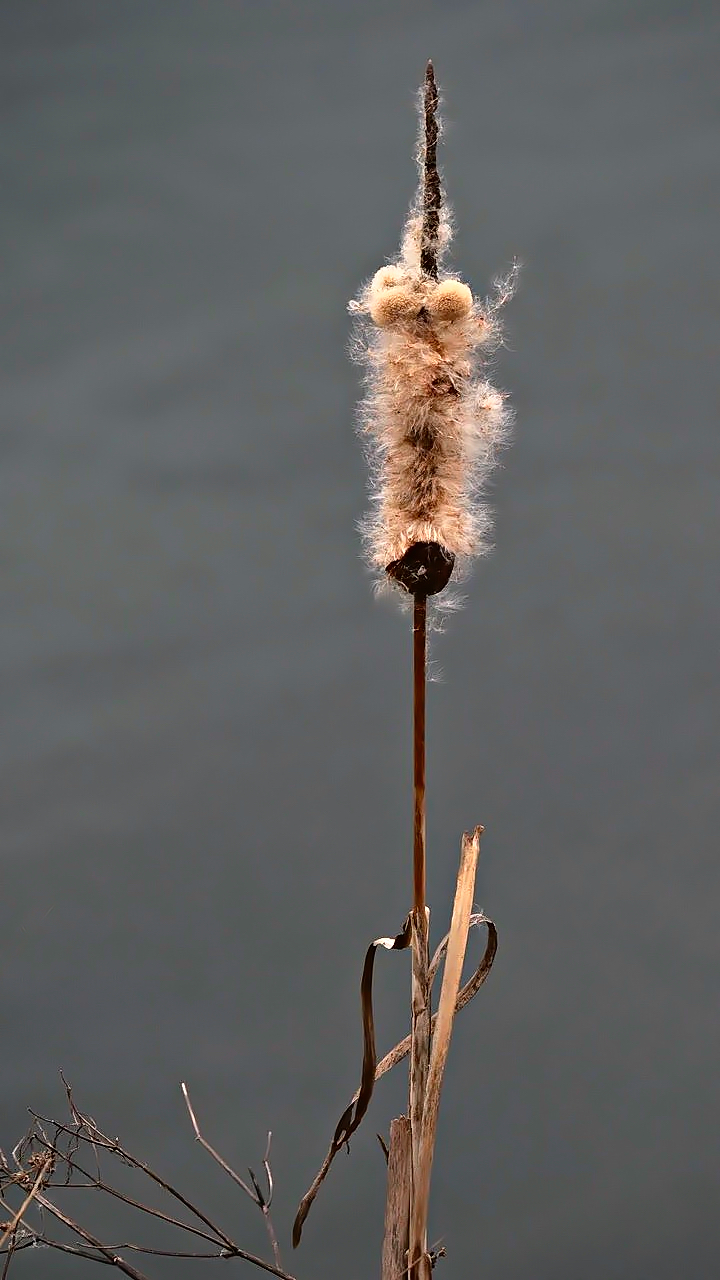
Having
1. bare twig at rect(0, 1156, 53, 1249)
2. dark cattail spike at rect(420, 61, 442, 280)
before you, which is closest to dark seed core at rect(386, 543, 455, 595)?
dark cattail spike at rect(420, 61, 442, 280)

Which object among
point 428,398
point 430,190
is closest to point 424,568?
point 428,398

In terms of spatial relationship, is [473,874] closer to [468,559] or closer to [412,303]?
[468,559]

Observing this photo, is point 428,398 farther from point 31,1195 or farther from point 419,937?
point 31,1195

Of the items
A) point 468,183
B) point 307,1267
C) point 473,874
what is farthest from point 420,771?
point 468,183

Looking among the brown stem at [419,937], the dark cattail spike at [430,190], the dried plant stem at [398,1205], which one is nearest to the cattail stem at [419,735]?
the brown stem at [419,937]

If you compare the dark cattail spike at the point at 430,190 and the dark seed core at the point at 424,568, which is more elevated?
the dark cattail spike at the point at 430,190

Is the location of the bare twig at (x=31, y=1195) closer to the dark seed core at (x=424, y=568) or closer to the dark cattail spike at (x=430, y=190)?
the dark seed core at (x=424, y=568)
